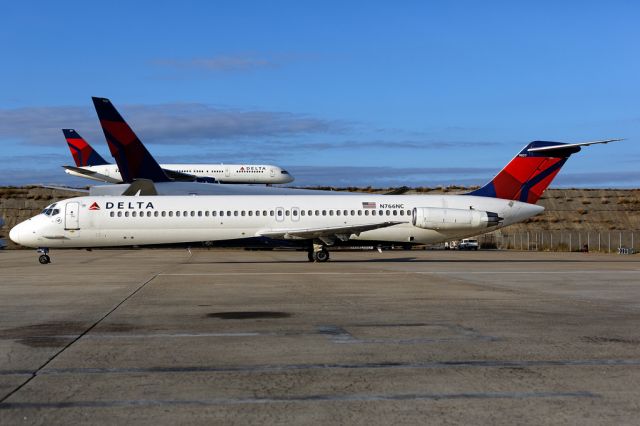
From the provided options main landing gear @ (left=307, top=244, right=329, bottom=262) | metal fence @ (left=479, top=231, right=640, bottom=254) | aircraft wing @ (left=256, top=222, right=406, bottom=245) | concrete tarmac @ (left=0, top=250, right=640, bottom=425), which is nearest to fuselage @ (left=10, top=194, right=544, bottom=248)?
aircraft wing @ (left=256, top=222, right=406, bottom=245)

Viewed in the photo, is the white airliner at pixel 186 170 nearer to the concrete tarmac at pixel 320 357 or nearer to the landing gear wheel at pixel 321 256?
the landing gear wheel at pixel 321 256

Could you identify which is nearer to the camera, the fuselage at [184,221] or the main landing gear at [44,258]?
the fuselage at [184,221]

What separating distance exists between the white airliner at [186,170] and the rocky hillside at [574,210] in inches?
441

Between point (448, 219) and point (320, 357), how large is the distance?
2530cm

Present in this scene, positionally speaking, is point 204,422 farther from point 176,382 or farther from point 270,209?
point 270,209

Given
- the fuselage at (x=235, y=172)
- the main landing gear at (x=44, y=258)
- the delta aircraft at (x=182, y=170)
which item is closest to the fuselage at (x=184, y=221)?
the main landing gear at (x=44, y=258)

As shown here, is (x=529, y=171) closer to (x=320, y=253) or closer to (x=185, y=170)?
(x=320, y=253)

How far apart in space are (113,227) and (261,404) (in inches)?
1080

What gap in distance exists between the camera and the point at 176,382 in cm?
751

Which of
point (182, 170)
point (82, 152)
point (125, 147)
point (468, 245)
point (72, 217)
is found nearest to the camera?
point (72, 217)

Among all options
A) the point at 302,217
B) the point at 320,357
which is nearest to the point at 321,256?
the point at 302,217

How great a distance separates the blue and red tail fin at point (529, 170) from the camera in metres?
35.0

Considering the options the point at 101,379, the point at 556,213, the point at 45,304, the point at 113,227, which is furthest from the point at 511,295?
the point at 556,213

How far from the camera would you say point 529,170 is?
1380 inches
